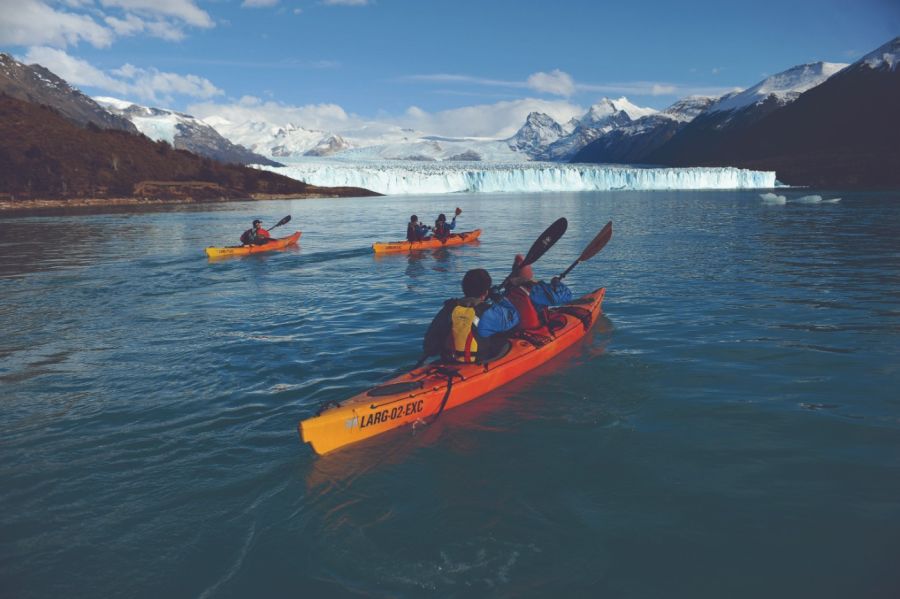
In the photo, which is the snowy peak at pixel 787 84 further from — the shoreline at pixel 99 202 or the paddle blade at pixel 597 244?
the paddle blade at pixel 597 244

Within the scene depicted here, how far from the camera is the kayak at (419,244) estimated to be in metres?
19.3

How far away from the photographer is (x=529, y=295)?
7.84 metres

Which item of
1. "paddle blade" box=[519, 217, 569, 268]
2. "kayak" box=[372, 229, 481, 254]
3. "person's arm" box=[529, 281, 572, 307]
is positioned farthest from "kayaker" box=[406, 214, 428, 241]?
"person's arm" box=[529, 281, 572, 307]

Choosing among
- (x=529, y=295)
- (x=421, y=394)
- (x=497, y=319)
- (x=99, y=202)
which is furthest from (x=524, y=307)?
(x=99, y=202)

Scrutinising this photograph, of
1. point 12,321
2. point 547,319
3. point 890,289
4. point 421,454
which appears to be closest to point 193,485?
point 421,454

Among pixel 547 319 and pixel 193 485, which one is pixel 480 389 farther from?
pixel 193 485

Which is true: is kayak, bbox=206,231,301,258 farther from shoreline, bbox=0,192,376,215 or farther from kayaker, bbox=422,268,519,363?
shoreline, bbox=0,192,376,215

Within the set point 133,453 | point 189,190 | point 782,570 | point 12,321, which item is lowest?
point 782,570

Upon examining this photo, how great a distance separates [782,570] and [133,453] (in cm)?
548

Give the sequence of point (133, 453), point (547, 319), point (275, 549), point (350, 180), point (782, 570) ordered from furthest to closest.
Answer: point (350, 180)
point (547, 319)
point (133, 453)
point (275, 549)
point (782, 570)

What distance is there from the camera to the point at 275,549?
4.04m

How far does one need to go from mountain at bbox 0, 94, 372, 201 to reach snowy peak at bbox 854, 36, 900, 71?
107 metres

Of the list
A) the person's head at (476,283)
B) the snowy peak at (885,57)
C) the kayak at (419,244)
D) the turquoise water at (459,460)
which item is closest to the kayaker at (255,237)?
the kayak at (419,244)

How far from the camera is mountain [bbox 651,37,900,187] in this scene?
78.5m
